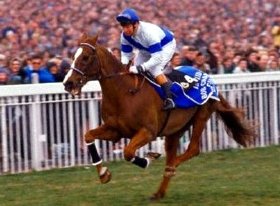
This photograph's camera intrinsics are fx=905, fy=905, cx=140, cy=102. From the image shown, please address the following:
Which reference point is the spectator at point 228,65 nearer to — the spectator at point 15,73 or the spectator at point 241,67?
the spectator at point 241,67

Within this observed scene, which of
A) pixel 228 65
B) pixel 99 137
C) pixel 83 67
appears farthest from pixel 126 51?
pixel 228 65

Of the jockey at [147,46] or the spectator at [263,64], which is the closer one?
the jockey at [147,46]

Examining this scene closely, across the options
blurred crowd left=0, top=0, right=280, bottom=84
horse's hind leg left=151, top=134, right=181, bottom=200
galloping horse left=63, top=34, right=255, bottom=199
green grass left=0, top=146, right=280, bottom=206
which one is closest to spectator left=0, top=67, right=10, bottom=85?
blurred crowd left=0, top=0, right=280, bottom=84

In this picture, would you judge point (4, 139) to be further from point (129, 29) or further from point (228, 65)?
point (228, 65)

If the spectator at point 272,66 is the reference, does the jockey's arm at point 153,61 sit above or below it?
above

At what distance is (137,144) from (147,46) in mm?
1142

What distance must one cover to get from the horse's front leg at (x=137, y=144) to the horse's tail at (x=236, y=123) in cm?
176

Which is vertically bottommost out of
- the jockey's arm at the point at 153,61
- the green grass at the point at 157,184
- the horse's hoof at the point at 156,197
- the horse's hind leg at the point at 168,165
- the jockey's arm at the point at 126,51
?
the green grass at the point at 157,184

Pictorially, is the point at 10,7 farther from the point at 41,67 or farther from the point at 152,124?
the point at 152,124

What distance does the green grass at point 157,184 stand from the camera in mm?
9820

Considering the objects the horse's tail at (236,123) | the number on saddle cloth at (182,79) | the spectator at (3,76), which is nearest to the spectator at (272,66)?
the horse's tail at (236,123)

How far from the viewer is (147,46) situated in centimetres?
998

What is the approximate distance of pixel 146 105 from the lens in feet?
32.1

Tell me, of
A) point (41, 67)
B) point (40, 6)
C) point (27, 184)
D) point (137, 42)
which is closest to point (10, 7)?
point (40, 6)
